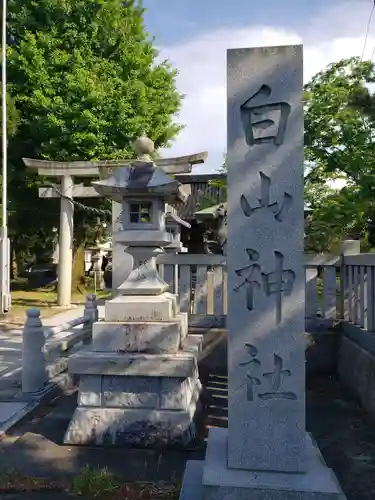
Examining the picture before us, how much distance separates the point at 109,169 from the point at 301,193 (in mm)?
8324

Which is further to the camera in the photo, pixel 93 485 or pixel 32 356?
pixel 32 356

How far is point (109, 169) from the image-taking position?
34.6 feet

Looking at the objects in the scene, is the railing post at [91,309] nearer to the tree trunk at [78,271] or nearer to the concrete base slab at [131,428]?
the concrete base slab at [131,428]

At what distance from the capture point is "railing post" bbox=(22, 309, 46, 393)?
17.7 ft

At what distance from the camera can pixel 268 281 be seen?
2.76 m

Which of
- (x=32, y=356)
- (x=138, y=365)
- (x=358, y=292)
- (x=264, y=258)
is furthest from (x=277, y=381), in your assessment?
(x=32, y=356)

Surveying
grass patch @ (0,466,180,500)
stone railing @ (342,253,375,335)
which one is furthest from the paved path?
stone railing @ (342,253,375,335)

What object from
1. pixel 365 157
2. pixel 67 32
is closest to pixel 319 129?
pixel 365 157

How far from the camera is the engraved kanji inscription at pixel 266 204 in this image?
109 inches

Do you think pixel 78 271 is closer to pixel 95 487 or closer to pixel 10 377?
pixel 10 377

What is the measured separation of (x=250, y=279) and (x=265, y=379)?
0.61m

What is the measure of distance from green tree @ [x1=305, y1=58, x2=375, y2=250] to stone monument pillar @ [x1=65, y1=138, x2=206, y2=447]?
7.50 ft

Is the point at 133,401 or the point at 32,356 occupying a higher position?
the point at 32,356

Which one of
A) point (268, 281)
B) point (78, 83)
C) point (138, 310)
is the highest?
point (78, 83)
